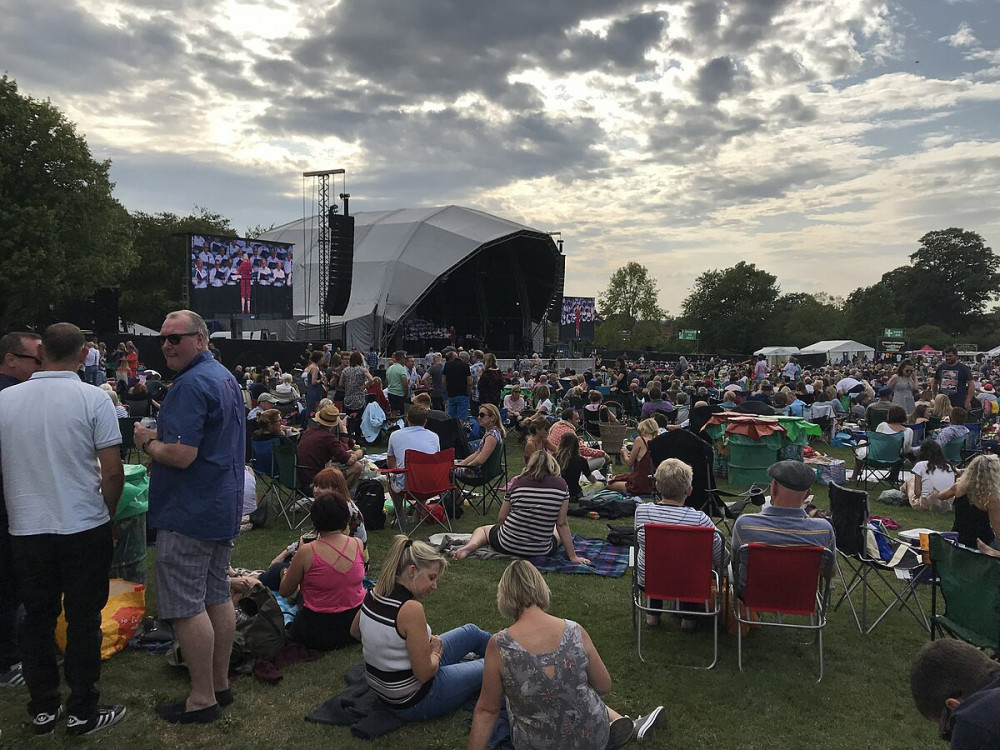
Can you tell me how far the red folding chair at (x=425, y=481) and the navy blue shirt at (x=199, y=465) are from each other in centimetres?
331

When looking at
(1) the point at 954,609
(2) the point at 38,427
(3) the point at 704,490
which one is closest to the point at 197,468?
(2) the point at 38,427

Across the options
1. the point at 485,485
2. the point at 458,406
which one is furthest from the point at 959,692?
the point at 458,406

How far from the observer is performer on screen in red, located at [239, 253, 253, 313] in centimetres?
2402

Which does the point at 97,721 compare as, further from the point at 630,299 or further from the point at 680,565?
the point at 630,299

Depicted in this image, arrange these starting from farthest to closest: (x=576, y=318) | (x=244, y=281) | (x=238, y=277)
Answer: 1. (x=576, y=318)
2. (x=244, y=281)
3. (x=238, y=277)

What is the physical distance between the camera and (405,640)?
3105mm

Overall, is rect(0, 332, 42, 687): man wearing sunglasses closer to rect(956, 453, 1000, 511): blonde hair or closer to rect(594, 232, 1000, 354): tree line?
rect(956, 453, 1000, 511): blonde hair

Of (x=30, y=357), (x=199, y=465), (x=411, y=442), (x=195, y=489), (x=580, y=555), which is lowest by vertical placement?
(x=580, y=555)

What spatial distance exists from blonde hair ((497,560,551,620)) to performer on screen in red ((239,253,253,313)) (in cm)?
2336

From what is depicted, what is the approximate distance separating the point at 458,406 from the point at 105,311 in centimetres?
2153

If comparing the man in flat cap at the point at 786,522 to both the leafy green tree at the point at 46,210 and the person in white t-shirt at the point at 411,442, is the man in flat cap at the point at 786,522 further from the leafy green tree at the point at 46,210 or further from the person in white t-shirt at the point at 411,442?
the leafy green tree at the point at 46,210

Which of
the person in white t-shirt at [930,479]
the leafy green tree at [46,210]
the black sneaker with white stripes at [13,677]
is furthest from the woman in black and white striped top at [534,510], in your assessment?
the leafy green tree at [46,210]

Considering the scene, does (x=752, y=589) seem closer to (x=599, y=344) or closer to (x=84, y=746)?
(x=84, y=746)

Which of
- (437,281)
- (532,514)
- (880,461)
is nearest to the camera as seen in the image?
(532,514)
